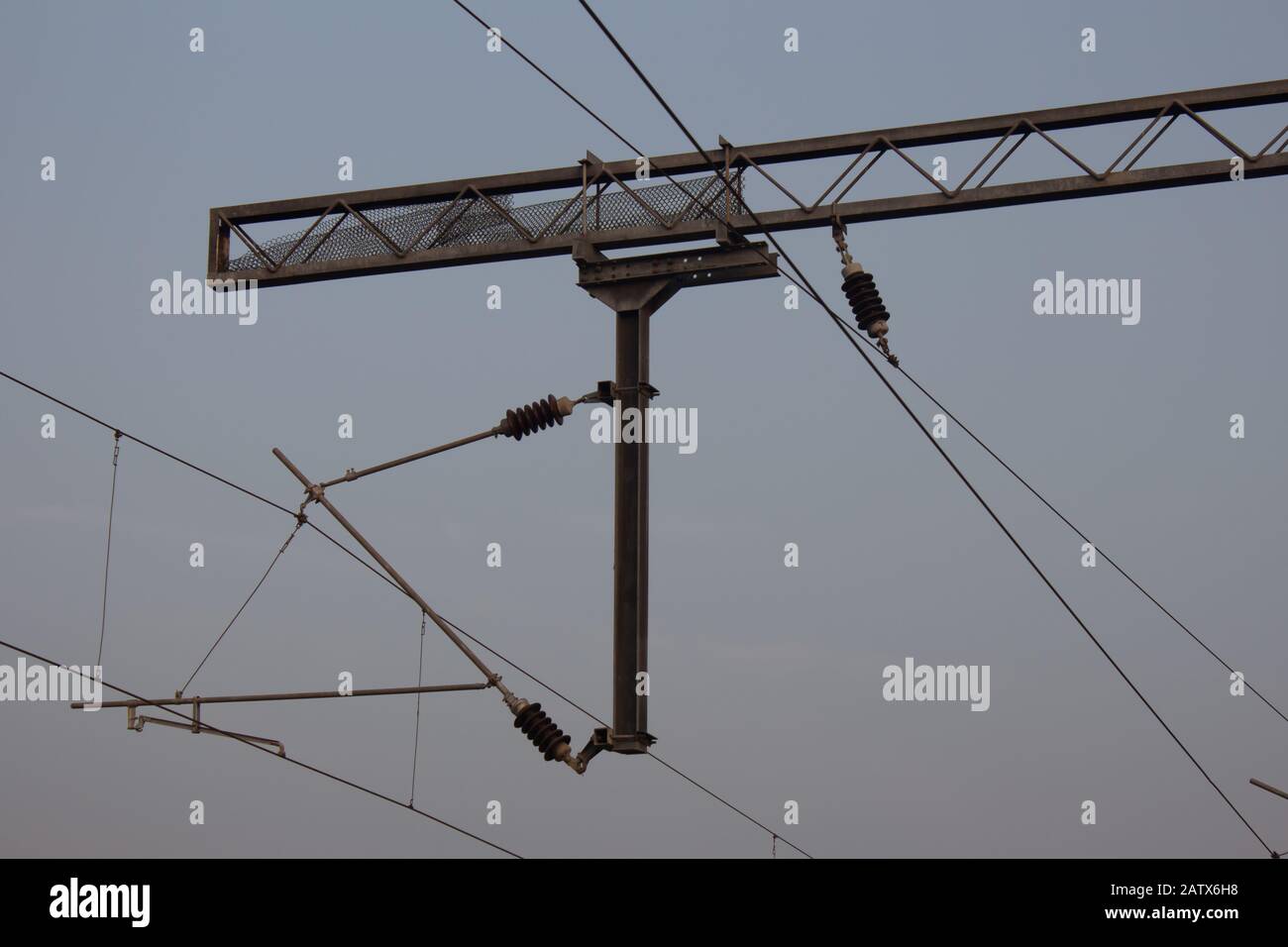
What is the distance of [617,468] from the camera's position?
18.1 m

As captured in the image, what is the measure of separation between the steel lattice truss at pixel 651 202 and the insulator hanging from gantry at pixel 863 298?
459 millimetres

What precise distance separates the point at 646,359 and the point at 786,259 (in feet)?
5.54

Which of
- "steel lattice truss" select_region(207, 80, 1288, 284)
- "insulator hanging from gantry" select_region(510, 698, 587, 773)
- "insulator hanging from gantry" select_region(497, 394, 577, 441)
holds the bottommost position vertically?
Result: "insulator hanging from gantry" select_region(510, 698, 587, 773)

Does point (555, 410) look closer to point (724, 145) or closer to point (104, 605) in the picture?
point (724, 145)

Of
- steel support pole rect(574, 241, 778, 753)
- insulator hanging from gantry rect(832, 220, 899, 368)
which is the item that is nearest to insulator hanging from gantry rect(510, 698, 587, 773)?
steel support pole rect(574, 241, 778, 753)

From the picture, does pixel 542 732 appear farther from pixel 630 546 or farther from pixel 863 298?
pixel 863 298

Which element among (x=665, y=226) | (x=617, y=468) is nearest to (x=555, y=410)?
(x=617, y=468)

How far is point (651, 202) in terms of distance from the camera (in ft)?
61.0

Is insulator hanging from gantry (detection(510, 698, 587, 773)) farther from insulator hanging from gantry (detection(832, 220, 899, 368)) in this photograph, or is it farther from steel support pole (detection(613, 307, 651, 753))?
insulator hanging from gantry (detection(832, 220, 899, 368))

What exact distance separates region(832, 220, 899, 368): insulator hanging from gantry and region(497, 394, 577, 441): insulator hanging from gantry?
2810 mm

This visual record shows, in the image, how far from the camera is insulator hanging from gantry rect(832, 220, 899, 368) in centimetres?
1792

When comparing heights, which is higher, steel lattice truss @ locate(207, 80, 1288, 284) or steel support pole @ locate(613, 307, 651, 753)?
steel lattice truss @ locate(207, 80, 1288, 284)
